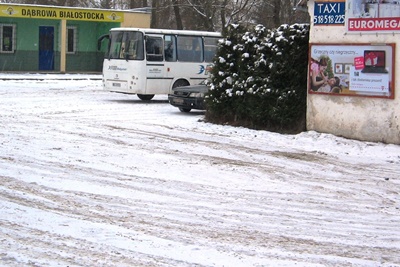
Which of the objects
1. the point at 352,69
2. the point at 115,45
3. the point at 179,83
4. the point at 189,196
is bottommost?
the point at 189,196

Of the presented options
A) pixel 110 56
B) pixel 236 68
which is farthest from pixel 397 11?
pixel 110 56

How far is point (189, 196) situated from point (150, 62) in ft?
50.6

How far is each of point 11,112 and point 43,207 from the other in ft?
38.0

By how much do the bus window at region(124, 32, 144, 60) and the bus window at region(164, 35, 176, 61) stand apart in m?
1.06

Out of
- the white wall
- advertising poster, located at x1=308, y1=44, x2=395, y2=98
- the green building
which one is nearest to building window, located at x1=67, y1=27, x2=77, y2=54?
the green building

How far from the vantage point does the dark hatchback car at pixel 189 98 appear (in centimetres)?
2177

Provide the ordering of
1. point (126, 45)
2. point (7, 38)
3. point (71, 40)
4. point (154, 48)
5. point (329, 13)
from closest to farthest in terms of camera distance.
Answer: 1. point (329, 13)
2. point (154, 48)
3. point (126, 45)
4. point (7, 38)
5. point (71, 40)

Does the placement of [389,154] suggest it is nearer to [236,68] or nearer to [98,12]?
[236,68]

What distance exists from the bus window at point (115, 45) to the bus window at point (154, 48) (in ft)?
3.79

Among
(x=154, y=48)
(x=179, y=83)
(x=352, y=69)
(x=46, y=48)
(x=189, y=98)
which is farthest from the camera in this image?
(x=46, y=48)

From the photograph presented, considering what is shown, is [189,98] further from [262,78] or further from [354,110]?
[354,110]

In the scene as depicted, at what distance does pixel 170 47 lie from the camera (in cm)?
2653

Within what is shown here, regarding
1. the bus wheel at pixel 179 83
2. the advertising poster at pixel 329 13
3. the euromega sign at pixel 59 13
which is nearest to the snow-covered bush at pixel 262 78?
the advertising poster at pixel 329 13

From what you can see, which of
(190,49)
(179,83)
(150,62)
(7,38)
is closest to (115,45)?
(150,62)
